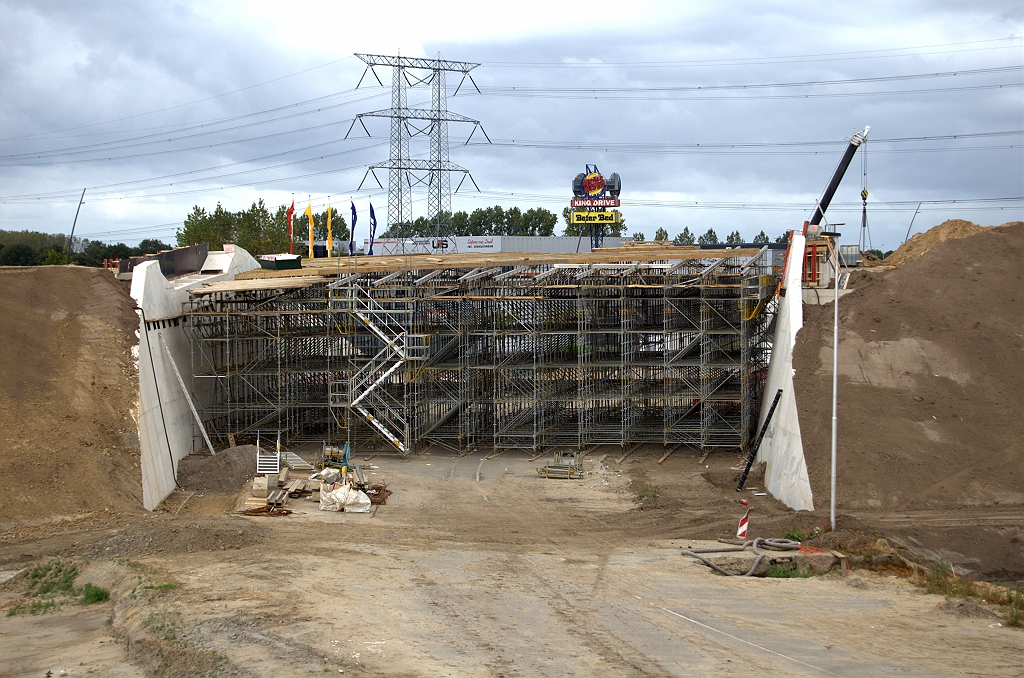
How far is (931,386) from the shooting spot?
2544 cm

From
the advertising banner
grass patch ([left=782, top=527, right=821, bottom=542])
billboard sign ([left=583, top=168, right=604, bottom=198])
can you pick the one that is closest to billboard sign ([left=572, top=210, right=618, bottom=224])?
the advertising banner

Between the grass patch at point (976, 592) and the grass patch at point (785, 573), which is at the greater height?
the grass patch at point (976, 592)

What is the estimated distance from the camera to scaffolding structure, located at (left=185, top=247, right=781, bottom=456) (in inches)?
1224

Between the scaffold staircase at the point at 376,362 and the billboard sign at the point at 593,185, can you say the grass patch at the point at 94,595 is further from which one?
the billboard sign at the point at 593,185

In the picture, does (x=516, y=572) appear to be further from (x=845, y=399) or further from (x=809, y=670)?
(x=845, y=399)

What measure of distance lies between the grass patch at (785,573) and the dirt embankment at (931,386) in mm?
3660

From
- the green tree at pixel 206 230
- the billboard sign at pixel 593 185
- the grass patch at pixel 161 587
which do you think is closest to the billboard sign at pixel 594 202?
the billboard sign at pixel 593 185

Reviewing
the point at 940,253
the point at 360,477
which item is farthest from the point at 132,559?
the point at 940,253

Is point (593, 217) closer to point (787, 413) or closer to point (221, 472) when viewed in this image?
point (787, 413)

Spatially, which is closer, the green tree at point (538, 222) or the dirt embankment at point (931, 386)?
the dirt embankment at point (931, 386)

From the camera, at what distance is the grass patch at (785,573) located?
19078 millimetres

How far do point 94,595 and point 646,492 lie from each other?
15968 mm

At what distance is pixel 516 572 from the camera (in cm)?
1950

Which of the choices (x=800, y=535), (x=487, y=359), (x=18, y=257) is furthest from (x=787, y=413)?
(x=18, y=257)
